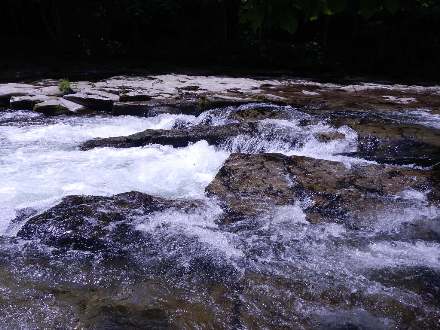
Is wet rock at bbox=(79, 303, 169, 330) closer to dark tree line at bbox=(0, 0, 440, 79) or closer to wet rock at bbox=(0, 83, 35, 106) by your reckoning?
wet rock at bbox=(0, 83, 35, 106)

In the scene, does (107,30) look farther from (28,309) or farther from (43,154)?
(28,309)

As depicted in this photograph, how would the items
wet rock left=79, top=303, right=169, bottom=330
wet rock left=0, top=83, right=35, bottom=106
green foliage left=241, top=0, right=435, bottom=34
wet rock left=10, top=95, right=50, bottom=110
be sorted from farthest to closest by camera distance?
wet rock left=0, top=83, right=35, bottom=106 < wet rock left=10, top=95, right=50, bottom=110 < wet rock left=79, top=303, right=169, bottom=330 < green foliage left=241, top=0, right=435, bottom=34

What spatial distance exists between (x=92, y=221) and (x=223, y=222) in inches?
53.4

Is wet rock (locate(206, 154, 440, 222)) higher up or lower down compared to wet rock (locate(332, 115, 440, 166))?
lower down

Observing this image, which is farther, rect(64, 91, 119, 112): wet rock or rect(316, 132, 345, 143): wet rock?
rect(64, 91, 119, 112): wet rock

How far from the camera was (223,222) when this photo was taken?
441 centimetres

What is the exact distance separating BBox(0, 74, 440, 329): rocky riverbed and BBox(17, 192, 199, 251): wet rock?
18 millimetres

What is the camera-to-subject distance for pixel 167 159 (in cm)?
660

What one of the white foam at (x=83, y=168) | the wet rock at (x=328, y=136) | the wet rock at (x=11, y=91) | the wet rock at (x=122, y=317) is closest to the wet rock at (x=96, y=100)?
the wet rock at (x=11, y=91)

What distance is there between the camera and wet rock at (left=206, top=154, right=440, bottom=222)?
4.73 m

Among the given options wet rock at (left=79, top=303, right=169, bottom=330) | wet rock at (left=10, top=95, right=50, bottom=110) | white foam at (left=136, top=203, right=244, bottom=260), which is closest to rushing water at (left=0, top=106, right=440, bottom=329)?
white foam at (left=136, top=203, right=244, bottom=260)

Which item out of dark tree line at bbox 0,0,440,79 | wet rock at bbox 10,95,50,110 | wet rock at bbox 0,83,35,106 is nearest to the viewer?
wet rock at bbox 10,95,50,110

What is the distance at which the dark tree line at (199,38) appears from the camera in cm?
1691

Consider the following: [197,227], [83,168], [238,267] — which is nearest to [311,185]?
[197,227]
